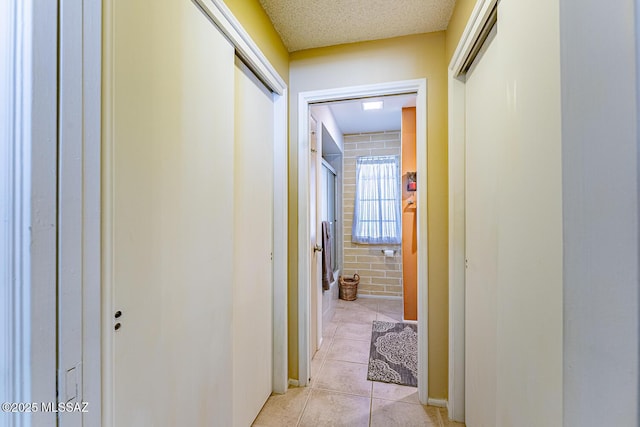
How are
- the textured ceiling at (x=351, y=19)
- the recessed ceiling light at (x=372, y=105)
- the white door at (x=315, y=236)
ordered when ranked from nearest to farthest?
1. the textured ceiling at (x=351, y=19)
2. the white door at (x=315, y=236)
3. the recessed ceiling light at (x=372, y=105)

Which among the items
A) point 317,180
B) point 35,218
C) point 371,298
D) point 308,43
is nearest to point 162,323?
point 35,218

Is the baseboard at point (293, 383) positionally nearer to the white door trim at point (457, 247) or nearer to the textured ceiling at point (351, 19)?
the white door trim at point (457, 247)

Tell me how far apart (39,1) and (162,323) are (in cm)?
83

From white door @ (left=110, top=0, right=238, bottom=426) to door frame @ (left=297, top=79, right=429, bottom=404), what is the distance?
688 mm

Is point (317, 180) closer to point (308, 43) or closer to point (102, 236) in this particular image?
point (308, 43)

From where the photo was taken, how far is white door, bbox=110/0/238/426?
0.69 meters

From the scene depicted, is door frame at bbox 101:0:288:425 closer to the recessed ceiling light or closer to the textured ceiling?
the textured ceiling

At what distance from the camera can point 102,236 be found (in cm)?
63

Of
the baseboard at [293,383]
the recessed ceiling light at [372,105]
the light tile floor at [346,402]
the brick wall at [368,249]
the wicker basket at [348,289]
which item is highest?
the recessed ceiling light at [372,105]

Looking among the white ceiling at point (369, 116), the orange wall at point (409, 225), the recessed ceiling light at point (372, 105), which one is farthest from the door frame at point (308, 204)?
the orange wall at point (409, 225)

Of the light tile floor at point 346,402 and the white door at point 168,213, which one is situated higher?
the white door at point 168,213

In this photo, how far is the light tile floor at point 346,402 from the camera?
5.06ft

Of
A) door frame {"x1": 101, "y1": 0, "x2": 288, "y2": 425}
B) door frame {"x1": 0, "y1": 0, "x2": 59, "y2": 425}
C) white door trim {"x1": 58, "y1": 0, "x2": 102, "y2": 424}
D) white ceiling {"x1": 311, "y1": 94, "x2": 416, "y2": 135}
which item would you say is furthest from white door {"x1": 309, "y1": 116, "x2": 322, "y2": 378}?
door frame {"x1": 0, "y1": 0, "x2": 59, "y2": 425}

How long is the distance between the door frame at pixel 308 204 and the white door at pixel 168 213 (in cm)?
69
